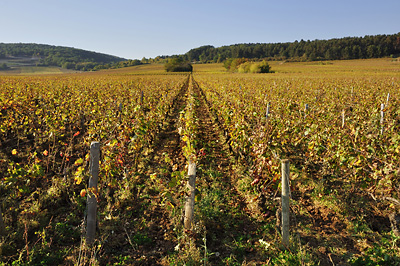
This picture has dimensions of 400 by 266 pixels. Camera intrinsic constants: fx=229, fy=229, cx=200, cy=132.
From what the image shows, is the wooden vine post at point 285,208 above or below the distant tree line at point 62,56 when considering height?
below

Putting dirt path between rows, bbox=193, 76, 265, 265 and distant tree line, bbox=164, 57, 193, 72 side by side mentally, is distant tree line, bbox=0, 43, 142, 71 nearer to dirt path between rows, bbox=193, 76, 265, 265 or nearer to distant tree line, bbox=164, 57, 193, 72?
distant tree line, bbox=164, 57, 193, 72

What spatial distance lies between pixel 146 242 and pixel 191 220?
73 centimetres

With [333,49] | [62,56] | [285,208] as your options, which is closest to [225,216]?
[285,208]

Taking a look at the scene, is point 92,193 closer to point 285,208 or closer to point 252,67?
point 285,208

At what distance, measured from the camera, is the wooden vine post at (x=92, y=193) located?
2982 millimetres

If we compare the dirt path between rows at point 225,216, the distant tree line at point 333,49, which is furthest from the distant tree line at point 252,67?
the dirt path between rows at point 225,216

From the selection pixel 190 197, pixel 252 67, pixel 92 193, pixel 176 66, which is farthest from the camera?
pixel 176 66

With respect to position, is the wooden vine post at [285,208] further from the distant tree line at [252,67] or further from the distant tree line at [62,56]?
the distant tree line at [62,56]

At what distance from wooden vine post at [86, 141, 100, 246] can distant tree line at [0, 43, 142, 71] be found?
390 ft

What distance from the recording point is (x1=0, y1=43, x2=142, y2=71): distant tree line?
112969 mm

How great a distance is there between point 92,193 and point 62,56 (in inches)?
6386

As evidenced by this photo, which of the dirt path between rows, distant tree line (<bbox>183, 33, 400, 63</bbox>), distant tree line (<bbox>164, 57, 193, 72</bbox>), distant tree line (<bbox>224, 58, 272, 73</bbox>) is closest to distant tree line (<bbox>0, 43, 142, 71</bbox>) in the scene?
distant tree line (<bbox>164, 57, 193, 72</bbox>)

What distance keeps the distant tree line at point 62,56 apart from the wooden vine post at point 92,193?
118775 millimetres

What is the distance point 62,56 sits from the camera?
13612cm
